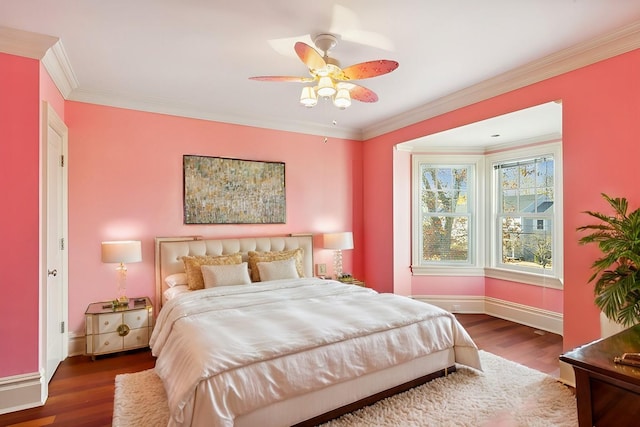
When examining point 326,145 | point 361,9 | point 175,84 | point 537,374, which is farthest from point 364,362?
point 326,145

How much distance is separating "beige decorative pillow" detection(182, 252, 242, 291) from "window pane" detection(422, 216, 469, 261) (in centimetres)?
288

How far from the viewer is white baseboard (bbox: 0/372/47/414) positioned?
251cm

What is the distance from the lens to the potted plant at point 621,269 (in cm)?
225

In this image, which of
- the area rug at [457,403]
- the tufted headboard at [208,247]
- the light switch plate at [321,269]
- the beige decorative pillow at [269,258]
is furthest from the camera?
the light switch plate at [321,269]

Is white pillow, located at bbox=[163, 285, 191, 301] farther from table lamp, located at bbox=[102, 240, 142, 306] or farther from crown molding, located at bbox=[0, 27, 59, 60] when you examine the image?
crown molding, located at bbox=[0, 27, 59, 60]

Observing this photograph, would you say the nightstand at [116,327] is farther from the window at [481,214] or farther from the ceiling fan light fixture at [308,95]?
the window at [481,214]

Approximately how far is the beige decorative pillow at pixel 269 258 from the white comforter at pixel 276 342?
2.20 ft

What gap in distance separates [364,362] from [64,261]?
10.3 feet

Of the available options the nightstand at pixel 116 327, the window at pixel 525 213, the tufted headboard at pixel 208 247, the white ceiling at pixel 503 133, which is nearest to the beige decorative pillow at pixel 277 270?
the tufted headboard at pixel 208 247

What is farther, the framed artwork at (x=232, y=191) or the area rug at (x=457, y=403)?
the framed artwork at (x=232, y=191)

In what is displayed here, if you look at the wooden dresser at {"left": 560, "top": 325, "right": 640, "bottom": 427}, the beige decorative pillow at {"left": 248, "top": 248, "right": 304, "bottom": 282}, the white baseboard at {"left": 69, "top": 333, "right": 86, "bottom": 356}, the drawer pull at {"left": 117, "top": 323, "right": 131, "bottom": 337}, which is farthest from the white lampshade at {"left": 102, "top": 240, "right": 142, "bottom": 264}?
the wooden dresser at {"left": 560, "top": 325, "right": 640, "bottom": 427}

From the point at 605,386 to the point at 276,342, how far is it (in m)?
1.65

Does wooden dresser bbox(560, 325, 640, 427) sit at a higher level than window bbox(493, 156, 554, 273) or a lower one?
lower

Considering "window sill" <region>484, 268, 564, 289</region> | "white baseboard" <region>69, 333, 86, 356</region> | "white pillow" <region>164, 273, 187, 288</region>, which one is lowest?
"white baseboard" <region>69, 333, 86, 356</region>
